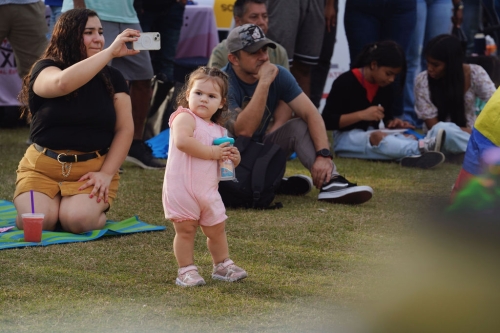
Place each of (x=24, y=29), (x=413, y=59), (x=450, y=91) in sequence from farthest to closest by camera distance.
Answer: (x=413, y=59), (x=450, y=91), (x=24, y=29)

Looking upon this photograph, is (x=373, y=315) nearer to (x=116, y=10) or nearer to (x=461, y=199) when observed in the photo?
(x=461, y=199)

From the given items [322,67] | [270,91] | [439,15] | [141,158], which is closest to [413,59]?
[439,15]

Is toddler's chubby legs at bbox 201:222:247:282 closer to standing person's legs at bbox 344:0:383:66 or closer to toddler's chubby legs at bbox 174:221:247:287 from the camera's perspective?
toddler's chubby legs at bbox 174:221:247:287

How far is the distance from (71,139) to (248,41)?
1.40m

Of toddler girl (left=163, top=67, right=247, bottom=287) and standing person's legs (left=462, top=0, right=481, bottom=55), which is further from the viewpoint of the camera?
standing person's legs (left=462, top=0, right=481, bottom=55)

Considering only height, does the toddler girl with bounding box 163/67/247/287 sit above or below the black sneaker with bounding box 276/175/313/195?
above

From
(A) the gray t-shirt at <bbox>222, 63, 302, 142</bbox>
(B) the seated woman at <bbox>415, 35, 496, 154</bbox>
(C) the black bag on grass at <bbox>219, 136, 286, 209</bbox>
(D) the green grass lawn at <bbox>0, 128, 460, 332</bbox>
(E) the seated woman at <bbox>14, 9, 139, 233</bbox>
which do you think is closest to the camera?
(D) the green grass lawn at <bbox>0, 128, 460, 332</bbox>

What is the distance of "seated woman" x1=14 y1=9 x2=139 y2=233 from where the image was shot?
4.11m

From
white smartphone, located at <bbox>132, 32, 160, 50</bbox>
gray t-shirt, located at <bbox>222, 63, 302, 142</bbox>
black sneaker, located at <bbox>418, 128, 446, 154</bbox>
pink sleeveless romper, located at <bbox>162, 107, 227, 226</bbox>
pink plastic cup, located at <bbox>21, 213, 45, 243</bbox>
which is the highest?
white smartphone, located at <bbox>132, 32, 160, 50</bbox>

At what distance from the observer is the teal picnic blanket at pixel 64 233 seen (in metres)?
3.86

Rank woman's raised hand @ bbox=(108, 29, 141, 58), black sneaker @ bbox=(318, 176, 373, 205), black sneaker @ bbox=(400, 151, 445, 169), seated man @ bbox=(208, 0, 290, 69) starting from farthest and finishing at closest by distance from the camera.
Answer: black sneaker @ bbox=(400, 151, 445, 169) → seated man @ bbox=(208, 0, 290, 69) → black sneaker @ bbox=(318, 176, 373, 205) → woman's raised hand @ bbox=(108, 29, 141, 58)

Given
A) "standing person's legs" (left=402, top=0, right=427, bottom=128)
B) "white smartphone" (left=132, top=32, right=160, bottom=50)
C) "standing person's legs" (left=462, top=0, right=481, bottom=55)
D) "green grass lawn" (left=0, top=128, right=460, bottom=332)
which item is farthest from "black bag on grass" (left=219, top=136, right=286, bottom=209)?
"standing person's legs" (left=462, top=0, right=481, bottom=55)

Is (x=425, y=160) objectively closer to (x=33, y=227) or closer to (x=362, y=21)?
(x=362, y=21)

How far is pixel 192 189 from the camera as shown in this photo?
321 cm
